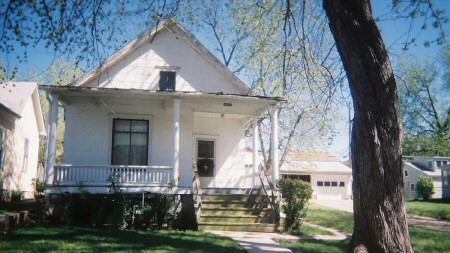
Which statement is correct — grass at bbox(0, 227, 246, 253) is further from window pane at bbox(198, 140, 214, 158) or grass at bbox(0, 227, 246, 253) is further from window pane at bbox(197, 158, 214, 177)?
window pane at bbox(198, 140, 214, 158)

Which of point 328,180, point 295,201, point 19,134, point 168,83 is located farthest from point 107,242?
point 328,180

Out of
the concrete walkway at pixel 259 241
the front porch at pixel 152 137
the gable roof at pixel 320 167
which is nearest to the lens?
the concrete walkway at pixel 259 241

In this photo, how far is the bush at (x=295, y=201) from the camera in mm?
12188

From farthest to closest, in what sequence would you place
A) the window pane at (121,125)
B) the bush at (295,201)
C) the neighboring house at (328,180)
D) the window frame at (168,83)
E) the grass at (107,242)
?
the neighboring house at (328,180) < the window frame at (168,83) < the window pane at (121,125) < the bush at (295,201) < the grass at (107,242)

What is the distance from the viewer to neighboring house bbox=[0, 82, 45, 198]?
57.3 feet

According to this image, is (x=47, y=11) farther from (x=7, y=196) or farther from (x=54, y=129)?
(x=7, y=196)

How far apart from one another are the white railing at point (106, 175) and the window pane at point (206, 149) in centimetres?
334

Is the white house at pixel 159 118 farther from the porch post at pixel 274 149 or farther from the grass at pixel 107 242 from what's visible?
the grass at pixel 107 242

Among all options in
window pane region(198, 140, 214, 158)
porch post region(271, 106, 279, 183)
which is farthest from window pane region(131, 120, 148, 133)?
porch post region(271, 106, 279, 183)

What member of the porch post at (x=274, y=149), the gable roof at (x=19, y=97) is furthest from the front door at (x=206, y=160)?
the gable roof at (x=19, y=97)

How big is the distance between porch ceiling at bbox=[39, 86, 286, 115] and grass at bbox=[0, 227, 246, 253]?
481 cm

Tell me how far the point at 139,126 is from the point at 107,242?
7184 mm

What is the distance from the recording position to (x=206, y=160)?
643 inches

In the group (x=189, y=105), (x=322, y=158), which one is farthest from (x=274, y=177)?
(x=322, y=158)
